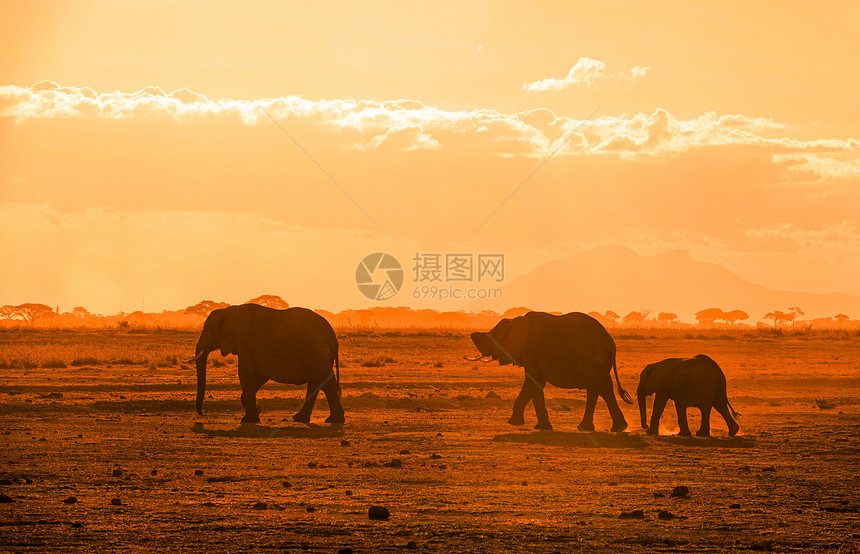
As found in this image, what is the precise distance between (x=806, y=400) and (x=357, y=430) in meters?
15.8

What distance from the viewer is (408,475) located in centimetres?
1561

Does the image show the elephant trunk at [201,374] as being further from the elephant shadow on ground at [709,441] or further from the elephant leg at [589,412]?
the elephant shadow on ground at [709,441]

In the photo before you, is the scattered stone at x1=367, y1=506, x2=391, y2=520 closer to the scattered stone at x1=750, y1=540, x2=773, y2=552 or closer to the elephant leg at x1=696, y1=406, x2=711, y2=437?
the scattered stone at x1=750, y1=540, x2=773, y2=552

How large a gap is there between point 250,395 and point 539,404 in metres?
6.00

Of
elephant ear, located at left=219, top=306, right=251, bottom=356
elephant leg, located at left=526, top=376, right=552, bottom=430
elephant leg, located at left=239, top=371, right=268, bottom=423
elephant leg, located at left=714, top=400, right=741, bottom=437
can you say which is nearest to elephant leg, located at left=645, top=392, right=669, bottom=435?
elephant leg, located at left=714, top=400, right=741, bottom=437

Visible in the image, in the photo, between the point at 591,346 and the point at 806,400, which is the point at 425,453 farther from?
the point at 806,400

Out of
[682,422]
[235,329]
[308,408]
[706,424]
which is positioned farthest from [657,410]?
[235,329]

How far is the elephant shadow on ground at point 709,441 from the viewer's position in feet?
64.9

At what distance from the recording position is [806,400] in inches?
1259

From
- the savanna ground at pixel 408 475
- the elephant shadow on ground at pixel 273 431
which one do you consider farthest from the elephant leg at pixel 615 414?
the elephant shadow on ground at pixel 273 431

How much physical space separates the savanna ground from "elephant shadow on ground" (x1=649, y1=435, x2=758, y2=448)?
0.06 m

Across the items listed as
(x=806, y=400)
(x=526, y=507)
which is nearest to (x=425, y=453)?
(x=526, y=507)

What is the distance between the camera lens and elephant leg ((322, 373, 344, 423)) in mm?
22969

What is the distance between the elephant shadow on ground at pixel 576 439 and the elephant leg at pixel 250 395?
17.0 ft
